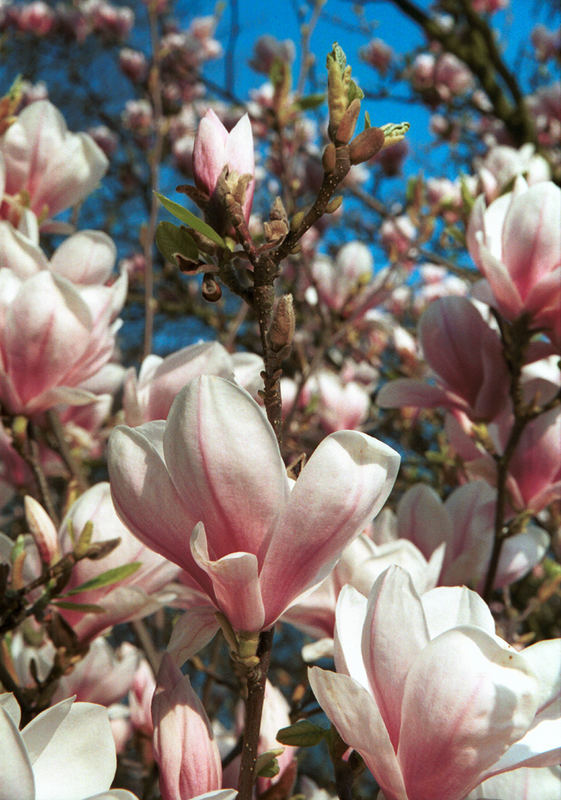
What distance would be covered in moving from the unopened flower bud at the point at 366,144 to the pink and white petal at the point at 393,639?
0.25 metres

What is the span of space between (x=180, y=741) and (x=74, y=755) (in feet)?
0.22

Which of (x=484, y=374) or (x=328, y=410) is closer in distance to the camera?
(x=484, y=374)

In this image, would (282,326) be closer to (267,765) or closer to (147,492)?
(147,492)

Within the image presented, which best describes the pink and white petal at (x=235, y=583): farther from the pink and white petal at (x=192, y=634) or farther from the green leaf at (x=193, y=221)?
the green leaf at (x=193, y=221)

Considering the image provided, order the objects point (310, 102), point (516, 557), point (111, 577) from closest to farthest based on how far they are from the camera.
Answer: point (111, 577)
point (516, 557)
point (310, 102)

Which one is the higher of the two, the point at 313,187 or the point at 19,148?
the point at 19,148

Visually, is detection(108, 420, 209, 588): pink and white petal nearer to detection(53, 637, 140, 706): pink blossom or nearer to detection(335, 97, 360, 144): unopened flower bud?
detection(335, 97, 360, 144): unopened flower bud

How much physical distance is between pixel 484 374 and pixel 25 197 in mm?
552

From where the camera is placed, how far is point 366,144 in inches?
20.3

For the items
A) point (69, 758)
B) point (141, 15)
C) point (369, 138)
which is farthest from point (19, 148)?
point (141, 15)

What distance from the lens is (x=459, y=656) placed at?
16.8 inches

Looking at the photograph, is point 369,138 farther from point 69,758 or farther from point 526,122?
point 526,122

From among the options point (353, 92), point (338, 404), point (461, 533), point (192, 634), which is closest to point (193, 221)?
point (353, 92)

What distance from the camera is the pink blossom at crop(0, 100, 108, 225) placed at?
97 centimetres
